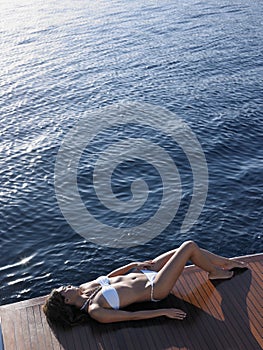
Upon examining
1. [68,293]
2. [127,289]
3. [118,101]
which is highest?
[68,293]

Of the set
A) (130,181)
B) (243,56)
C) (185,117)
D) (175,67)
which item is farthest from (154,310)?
(243,56)

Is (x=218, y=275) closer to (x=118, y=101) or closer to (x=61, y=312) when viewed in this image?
(x=61, y=312)

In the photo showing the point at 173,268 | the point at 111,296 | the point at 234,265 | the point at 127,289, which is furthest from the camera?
the point at 234,265

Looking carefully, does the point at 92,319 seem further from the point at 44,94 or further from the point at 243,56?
the point at 243,56

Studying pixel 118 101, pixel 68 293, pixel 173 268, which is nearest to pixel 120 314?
pixel 68 293

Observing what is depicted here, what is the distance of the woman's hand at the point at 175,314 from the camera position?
9.41 m

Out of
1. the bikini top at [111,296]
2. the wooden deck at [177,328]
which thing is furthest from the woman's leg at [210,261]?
the bikini top at [111,296]

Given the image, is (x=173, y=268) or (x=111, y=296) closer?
(x=111, y=296)

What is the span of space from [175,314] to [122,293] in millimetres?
1092

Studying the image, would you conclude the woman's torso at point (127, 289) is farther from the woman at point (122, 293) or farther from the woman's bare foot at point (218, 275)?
the woman's bare foot at point (218, 275)

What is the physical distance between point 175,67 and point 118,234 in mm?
15965

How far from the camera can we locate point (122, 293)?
9.45 metres

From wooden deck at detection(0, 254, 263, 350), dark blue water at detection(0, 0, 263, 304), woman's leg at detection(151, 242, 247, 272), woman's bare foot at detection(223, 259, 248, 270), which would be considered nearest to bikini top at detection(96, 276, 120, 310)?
wooden deck at detection(0, 254, 263, 350)

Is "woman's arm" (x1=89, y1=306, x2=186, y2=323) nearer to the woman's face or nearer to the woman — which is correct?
the woman
